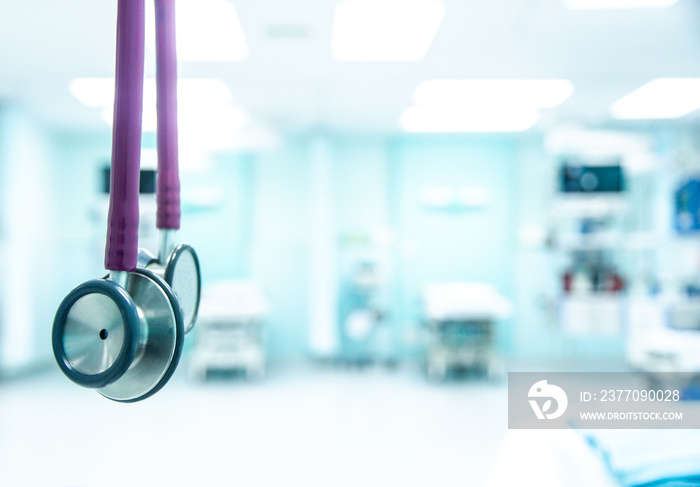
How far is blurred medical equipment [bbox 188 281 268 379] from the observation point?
505 cm

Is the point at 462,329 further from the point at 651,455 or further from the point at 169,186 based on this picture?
the point at 169,186

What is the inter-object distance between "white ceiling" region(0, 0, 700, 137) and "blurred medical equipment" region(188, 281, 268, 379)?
2.02 metres

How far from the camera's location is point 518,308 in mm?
6289

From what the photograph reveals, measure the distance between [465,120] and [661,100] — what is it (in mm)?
1913

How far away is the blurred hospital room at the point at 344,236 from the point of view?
1232 millimetres

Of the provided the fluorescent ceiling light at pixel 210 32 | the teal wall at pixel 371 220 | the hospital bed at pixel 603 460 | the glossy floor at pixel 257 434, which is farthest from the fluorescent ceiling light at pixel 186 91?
the hospital bed at pixel 603 460

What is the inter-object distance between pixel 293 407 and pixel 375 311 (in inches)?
72.8

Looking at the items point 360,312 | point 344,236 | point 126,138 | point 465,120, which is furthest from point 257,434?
point 465,120

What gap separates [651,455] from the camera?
4.20 feet

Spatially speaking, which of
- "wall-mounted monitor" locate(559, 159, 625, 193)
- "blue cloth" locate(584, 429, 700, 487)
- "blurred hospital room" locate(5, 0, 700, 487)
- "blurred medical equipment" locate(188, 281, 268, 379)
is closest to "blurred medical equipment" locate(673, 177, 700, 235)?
"blurred hospital room" locate(5, 0, 700, 487)

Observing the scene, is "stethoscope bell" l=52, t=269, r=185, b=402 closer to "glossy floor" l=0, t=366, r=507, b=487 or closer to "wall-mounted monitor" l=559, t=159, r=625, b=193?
"glossy floor" l=0, t=366, r=507, b=487

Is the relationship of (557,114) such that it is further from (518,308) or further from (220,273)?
(220,273)

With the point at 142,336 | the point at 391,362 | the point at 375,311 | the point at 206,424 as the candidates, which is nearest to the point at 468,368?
the point at 391,362

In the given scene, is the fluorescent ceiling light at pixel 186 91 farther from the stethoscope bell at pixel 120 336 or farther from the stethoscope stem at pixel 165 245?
the stethoscope bell at pixel 120 336
